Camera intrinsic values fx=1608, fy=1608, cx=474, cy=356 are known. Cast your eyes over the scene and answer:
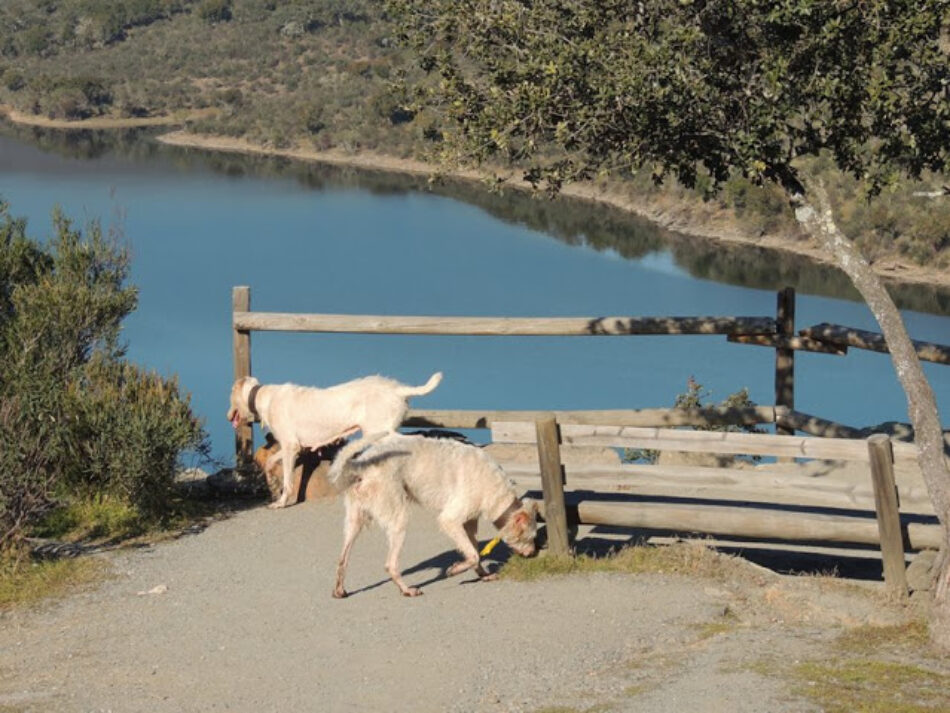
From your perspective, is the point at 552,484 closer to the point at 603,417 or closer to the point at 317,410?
the point at 317,410

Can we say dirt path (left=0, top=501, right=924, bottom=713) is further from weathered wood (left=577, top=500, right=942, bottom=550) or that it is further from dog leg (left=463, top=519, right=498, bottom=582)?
weathered wood (left=577, top=500, right=942, bottom=550)

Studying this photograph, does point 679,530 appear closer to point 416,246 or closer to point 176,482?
point 176,482

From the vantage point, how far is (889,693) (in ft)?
27.1

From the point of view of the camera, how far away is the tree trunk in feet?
31.9

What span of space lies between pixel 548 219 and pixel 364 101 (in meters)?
16.3

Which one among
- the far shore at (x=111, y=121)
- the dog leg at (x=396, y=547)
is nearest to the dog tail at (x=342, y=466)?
the dog leg at (x=396, y=547)

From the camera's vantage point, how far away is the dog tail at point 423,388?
39.1 ft

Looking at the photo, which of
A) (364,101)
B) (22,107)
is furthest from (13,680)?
(22,107)

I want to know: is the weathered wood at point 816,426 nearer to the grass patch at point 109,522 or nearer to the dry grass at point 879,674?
the dry grass at point 879,674

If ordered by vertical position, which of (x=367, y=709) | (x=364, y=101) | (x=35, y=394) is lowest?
(x=367, y=709)

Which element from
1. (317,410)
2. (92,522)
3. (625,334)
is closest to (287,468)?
(317,410)

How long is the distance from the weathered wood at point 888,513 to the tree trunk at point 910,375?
248 mm

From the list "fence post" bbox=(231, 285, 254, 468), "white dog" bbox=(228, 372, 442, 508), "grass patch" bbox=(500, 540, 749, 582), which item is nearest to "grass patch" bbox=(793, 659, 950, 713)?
"grass patch" bbox=(500, 540, 749, 582)

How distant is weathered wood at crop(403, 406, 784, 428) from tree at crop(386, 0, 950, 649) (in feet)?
9.00
